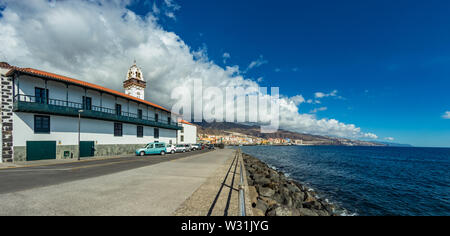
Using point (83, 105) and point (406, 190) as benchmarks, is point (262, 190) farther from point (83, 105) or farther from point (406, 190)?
point (83, 105)

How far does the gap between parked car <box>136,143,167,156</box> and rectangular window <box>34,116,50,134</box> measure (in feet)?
33.6

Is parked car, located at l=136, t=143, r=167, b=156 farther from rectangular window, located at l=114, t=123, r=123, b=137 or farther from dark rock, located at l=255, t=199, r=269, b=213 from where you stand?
dark rock, located at l=255, t=199, r=269, b=213

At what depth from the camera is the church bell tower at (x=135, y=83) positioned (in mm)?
51562

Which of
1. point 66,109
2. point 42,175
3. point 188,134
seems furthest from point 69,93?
point 188,134

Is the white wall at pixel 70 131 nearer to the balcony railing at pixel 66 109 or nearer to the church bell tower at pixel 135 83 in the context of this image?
the balcony railing at pixel 66 109

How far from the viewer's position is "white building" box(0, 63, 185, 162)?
1753 cm

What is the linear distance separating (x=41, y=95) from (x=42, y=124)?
331 cm

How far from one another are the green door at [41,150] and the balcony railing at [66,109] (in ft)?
11.3

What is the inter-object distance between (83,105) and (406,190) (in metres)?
39.0

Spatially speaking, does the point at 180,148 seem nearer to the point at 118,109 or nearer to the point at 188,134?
the point at 118,109

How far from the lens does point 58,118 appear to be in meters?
20.8

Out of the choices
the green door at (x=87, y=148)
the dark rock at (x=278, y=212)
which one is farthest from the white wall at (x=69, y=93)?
the dark rock at (x=278, y=212)

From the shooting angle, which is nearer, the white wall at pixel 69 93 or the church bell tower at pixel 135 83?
the white wall at pixel 69 93
